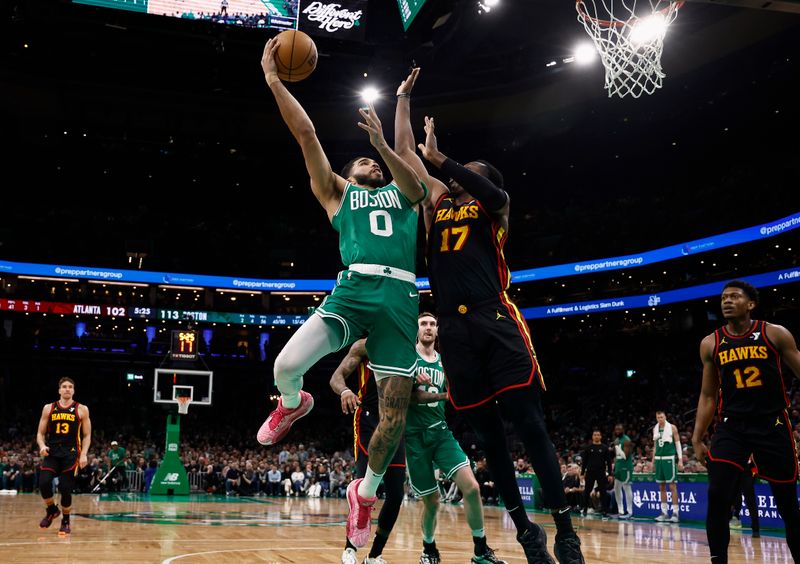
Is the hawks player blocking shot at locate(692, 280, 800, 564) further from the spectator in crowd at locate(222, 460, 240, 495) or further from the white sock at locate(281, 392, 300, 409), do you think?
the spectator in crowd at locate(222, 460, 240, 495)

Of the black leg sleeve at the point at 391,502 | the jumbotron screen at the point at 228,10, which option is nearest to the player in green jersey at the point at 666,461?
the black leg sleeve at the point at 391,502

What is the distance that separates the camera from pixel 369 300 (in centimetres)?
482

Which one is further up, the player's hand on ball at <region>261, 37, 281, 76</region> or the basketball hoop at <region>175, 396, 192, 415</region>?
the player's hand on ball at <region>261, 37, 281, 76</region>

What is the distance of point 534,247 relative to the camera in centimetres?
3538

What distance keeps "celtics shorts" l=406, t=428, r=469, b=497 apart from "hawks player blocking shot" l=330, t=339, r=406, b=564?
0.17 m

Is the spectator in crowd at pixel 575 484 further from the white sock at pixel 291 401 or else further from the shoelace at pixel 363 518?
the white sock at pixel 291 401

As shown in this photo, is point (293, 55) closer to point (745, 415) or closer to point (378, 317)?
point (378, 317)

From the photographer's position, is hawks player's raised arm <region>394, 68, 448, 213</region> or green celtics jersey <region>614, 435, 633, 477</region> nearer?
hawks player's raised arm <region>394, 68, 448, 213</region>

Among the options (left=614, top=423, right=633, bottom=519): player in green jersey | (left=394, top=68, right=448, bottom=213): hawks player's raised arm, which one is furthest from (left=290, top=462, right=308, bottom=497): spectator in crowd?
(left=394, top=68, right=448, bottom=213): hawks player's raised arm

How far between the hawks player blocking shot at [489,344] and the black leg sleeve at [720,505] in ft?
5.04

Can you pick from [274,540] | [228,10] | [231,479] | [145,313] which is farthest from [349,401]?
[145,313]

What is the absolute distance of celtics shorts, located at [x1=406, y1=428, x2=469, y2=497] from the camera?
6762 millimetres

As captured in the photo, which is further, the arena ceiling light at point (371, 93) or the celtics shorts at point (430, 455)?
the arena ceiling light at point (371, 93)

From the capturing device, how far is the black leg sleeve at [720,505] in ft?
17.7
